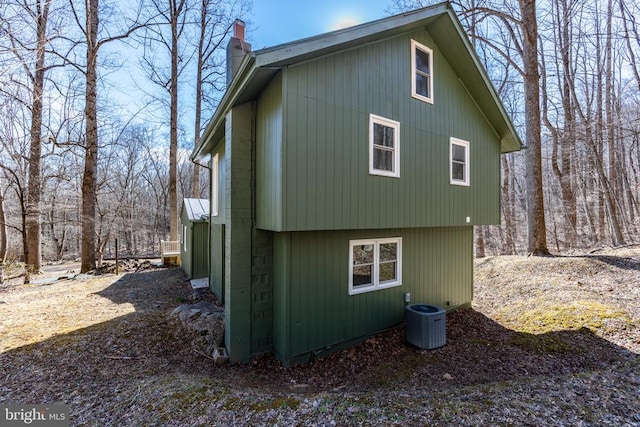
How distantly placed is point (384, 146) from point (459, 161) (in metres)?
2.63

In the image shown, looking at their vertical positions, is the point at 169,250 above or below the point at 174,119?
below

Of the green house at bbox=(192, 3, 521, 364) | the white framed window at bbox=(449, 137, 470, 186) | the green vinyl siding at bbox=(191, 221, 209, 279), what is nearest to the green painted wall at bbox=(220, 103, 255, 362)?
the green house at bbox=(192, 3, 521, 364)

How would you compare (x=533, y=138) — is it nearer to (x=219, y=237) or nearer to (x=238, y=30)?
(x=238, y=30)

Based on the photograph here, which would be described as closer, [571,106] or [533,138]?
[533,138]

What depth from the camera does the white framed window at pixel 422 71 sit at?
19.6 ft

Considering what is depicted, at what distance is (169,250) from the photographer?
13.6m

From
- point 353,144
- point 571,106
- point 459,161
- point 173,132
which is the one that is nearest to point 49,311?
point 353,144

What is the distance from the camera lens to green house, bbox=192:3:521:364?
4.36 metres

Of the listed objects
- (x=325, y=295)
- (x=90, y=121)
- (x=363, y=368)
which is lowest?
(x=363, y=368)

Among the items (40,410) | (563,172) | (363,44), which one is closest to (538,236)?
(563,172)

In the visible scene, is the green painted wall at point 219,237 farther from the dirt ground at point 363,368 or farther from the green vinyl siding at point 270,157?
the green vinyl siding at point 270,157

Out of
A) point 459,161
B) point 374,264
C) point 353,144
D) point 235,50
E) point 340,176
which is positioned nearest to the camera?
point 340,176

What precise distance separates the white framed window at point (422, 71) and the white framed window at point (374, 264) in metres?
3.23

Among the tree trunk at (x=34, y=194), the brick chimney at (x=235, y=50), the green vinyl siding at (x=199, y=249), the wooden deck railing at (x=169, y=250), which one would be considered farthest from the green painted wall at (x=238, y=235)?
the wooden deck railing at (x=169, y=250)
